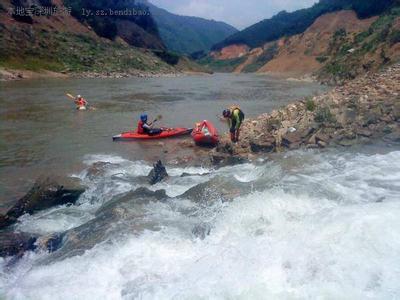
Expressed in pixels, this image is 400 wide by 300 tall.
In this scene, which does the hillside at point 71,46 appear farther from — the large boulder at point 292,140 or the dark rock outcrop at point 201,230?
the dark rock outcrop at point 201,230

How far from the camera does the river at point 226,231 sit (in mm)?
5516

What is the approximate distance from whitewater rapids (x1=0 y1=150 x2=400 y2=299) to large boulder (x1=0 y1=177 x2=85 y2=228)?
0.18 meters

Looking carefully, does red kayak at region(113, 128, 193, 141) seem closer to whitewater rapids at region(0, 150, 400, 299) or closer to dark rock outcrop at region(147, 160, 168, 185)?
dark rock outcrop at region(147, 160, 168, 185)

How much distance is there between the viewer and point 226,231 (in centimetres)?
697

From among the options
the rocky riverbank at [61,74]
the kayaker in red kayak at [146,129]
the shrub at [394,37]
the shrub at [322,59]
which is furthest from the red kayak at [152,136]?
the shrub at [322,59]

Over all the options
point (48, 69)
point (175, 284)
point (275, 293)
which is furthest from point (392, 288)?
point (48, 69)

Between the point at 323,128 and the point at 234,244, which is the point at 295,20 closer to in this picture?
the point at 323,128

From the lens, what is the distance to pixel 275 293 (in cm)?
527

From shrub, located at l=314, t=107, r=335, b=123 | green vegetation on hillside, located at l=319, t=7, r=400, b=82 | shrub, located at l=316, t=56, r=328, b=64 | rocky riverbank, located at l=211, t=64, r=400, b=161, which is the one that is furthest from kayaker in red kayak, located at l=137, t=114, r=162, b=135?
shrub, located at l=316, t=56, r=328, b=64

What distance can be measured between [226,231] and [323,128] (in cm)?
629

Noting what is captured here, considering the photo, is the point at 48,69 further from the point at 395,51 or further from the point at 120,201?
the point at 120,201

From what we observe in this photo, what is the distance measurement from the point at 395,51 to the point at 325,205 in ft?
89.7

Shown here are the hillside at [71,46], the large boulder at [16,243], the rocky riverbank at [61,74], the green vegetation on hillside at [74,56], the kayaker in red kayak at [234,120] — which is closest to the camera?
the large boulder at [16,243]

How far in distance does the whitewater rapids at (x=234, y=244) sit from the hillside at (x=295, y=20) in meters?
61.0
